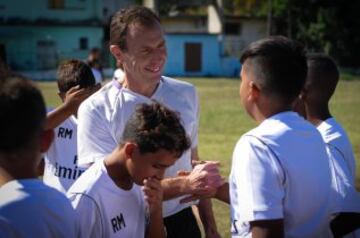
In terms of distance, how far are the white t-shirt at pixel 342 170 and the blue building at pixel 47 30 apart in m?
43.2

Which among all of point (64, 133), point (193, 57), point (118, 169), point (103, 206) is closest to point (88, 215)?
point (103, 206)

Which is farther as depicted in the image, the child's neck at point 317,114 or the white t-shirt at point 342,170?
the child's neck at point 317,114

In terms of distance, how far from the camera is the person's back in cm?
242

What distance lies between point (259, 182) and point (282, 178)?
0.11m

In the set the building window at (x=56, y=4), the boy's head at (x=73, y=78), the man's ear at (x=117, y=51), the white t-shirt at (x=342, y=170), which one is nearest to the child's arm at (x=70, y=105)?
the boy's head at (x=73, y=78)

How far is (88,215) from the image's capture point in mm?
2625

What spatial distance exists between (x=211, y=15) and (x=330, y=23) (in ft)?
36.8

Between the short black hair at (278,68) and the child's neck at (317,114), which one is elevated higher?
the short black hair at (278,68)

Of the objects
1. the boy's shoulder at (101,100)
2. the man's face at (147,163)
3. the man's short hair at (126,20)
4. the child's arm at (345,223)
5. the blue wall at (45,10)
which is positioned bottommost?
the blue wall at (45,10)

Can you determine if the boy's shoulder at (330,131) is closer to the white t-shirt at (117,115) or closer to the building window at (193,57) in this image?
the white t-shirt at (117,115)

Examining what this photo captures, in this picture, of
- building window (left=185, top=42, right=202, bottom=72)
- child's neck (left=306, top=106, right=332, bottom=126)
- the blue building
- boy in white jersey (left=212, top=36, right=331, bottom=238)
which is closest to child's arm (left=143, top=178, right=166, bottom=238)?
boy in white jersey (left=212, top=36, right=331, bottom=238)

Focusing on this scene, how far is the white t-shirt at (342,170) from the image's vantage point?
323 centimetres

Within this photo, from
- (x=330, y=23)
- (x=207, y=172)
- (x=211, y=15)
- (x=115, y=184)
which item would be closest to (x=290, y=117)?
(x=207, y=172)

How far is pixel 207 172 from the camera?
120 inches
